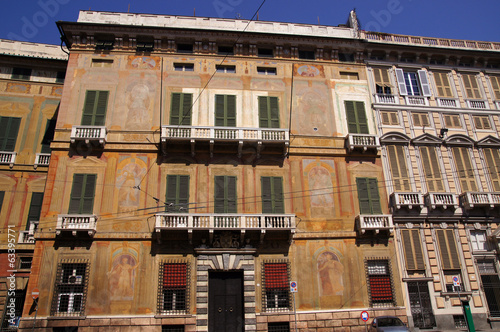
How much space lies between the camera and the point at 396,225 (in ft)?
78.4

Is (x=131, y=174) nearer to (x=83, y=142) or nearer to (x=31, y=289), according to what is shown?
(x=83, y=142)

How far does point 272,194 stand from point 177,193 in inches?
226

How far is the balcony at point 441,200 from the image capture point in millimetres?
24197

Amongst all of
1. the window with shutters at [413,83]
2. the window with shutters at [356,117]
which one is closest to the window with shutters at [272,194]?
the window with shutters at [356,117]

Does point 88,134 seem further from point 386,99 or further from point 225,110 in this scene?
point 386,99

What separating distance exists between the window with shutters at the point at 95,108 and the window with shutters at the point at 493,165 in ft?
84.9

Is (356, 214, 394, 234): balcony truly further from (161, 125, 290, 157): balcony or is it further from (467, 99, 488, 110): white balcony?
(467, 99, 488, 110): white balcony

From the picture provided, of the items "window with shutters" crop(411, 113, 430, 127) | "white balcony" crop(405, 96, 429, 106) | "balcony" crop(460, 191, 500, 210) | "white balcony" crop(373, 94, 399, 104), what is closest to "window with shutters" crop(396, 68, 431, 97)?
"white balcony" crop(405, 96, 429, 106)

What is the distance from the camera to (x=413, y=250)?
23.4 meters

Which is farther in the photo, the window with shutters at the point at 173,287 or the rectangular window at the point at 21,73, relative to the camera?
the rectangular window at the point at 21,73

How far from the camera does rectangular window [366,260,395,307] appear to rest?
22250 millimetres

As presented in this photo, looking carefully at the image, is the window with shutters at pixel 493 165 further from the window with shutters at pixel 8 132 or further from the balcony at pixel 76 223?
the window with shutters at pixel 8 132

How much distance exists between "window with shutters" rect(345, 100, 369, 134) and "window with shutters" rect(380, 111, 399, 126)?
138 centimetres

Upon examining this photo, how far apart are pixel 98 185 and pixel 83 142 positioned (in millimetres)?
2867
